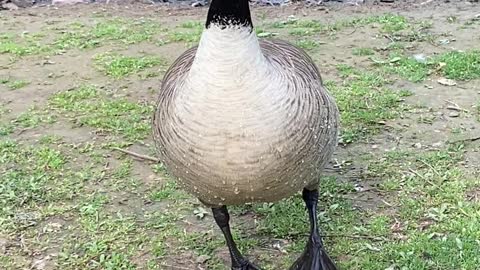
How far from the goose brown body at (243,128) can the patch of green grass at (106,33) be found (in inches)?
161

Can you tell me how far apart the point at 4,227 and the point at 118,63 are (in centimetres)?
273

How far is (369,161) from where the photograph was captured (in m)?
4.64

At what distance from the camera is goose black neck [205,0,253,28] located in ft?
9.31

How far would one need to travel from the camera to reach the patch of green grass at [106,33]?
7184 mm

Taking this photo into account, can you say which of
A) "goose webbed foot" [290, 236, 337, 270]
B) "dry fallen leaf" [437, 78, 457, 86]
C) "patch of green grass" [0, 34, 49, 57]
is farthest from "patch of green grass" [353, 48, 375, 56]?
"goose webbed foot" [290, 236, 337, 270]

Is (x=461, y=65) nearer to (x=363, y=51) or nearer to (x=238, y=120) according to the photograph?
(x=363, y=51)

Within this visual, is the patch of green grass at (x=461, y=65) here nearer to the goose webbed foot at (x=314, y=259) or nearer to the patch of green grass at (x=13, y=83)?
the goose webbed foot at (x=314, y=259)

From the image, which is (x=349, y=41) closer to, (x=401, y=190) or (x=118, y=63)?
(x=118, y=63)

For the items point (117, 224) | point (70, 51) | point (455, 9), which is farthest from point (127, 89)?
point (455, 9)

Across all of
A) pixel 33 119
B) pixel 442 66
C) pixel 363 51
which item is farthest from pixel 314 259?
pixel 363 51

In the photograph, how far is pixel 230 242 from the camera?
3.61 m

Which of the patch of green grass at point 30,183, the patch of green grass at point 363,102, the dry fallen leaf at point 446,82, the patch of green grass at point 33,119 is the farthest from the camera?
the dry fallen leaf at point 446,82

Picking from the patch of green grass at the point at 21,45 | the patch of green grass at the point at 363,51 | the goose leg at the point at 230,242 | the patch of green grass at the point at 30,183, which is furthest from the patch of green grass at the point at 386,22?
the goose leg at the point at 230,242

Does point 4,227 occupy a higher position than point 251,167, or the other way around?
point 251,167
